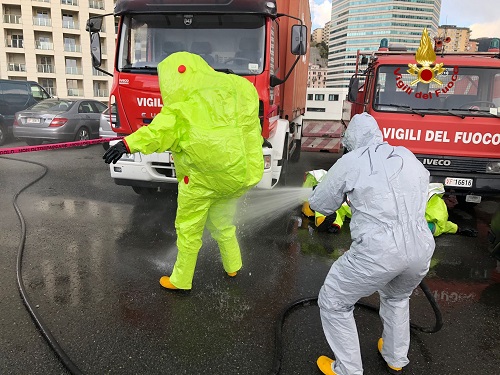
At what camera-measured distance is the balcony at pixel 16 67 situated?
37500 millimetres

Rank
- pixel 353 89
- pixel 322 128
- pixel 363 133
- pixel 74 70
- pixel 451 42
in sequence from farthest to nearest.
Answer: pixel 74 70, pixel 322 128, pixel 451 42, pixel 353 89, pixel 363 133

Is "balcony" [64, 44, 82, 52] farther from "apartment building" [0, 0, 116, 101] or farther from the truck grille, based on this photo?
the truck grille

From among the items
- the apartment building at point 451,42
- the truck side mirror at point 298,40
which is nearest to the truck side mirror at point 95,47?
the truck side mirror at point 298,40

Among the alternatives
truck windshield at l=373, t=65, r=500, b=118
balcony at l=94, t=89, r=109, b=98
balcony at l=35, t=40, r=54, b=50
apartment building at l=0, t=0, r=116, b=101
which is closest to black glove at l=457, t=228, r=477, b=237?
truck windshield at l=373, t=65, r=500, b=118

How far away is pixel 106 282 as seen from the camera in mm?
3588

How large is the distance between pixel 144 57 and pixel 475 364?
15.6 feet

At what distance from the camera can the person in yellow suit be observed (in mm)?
2768

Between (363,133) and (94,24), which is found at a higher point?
(94,24)

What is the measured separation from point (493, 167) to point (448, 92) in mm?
1200

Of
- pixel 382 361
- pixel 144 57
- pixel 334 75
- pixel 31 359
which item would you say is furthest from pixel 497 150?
pixel 334 75

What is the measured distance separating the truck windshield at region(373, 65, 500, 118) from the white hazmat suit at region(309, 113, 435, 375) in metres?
3.48

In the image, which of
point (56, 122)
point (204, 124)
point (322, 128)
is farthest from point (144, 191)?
point (322, 128)

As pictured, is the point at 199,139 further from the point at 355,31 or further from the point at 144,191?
the point at 355,31

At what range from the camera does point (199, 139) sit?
2.83 meters
